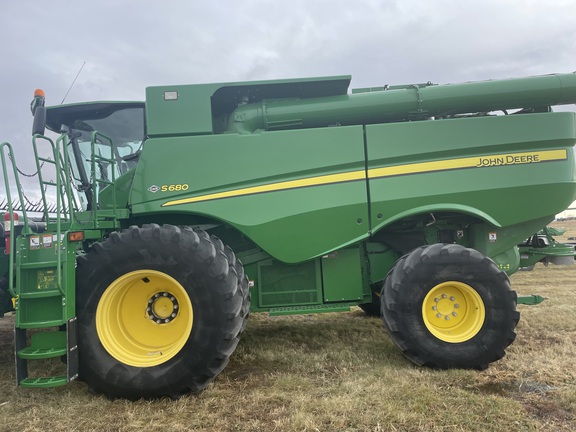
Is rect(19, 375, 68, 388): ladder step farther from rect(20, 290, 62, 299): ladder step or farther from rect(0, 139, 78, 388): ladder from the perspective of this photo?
rect(20, 290, 62, 299): ladder step

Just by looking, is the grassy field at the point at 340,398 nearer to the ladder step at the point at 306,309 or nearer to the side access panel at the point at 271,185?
the ladder step at the point at 306,309

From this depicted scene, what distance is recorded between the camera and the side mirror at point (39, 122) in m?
3.90

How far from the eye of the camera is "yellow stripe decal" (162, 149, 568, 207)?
3.84 metres

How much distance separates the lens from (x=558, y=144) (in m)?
4.08

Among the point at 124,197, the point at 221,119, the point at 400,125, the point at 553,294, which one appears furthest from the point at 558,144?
the point at 124,197

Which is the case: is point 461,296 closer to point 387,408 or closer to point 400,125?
point 387,408

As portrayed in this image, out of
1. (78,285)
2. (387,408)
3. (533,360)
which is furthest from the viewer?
(533,360)

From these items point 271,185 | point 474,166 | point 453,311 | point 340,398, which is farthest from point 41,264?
point 474,166

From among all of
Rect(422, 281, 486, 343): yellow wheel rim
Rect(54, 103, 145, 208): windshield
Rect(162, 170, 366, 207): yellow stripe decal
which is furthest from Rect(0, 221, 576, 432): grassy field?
Rect(54, 103, 145, 208): windshield

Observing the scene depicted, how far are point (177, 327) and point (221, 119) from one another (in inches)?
86.5

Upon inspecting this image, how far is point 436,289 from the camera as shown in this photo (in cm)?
375

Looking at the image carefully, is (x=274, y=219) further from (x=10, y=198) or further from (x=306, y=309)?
(x=10, y=198)

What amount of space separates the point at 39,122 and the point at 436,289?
13.0ft

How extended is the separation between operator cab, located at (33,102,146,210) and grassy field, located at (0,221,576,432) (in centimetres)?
210
